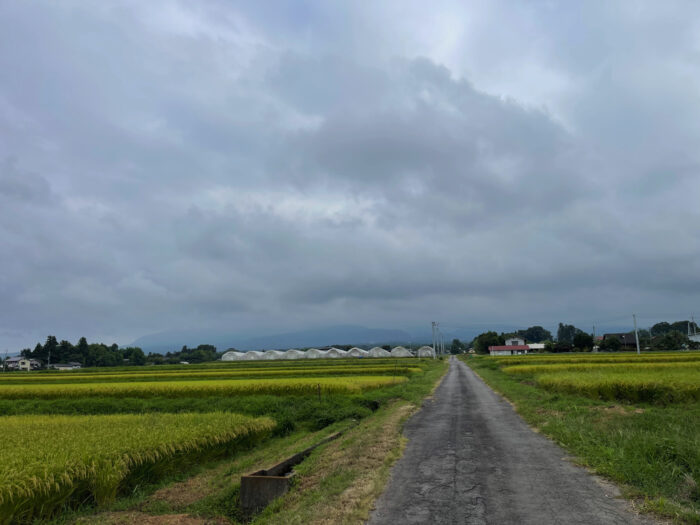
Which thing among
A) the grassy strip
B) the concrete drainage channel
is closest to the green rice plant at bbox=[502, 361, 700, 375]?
the grassy strip

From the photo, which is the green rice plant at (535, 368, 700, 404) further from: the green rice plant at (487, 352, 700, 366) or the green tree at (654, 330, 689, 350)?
the green tree at (654, 330, 689, 350)

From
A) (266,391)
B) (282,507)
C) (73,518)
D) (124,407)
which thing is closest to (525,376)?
(266,391)

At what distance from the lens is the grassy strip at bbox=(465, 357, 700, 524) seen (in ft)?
26.3

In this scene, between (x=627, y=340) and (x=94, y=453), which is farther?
(x=627, y=340)

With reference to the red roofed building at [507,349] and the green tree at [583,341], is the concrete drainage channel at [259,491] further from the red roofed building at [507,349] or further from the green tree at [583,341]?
the red roofed building at [507,349]

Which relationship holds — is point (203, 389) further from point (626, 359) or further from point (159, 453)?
point (626, 359)

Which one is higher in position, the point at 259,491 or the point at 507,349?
the point at 259,491

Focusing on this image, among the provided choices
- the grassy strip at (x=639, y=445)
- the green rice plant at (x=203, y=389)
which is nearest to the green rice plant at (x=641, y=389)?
the grassy strip at (x=639, y=445)

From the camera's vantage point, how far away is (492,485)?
29.1 feet

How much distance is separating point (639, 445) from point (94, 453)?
13.7 m

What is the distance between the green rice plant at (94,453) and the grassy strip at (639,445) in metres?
10.9

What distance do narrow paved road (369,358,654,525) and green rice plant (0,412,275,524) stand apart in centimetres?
636

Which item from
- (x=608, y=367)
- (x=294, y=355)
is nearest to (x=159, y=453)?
(x=608, y=367)

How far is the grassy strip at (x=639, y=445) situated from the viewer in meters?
8.02
